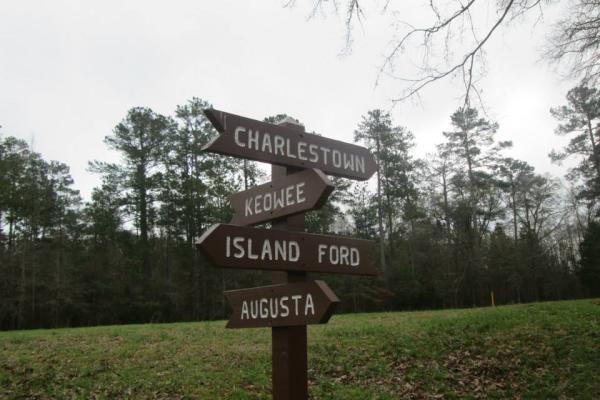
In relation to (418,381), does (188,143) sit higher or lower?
higher

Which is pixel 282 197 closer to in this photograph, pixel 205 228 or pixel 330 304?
pixel 330 304

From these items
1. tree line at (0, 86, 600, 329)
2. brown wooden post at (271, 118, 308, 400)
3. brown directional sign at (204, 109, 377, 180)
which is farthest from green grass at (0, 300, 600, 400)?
tree line at (0, 86, 600, 329)

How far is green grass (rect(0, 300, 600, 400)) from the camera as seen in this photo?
766 centimetres

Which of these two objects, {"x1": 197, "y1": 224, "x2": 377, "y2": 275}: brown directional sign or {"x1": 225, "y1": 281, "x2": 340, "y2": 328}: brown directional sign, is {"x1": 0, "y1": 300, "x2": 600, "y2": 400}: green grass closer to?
{"x1": 225, "y1": 281, "x2": 340, "y2": 328}: brown directional sign

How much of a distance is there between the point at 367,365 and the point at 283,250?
5.88m

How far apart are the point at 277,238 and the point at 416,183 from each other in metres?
40.9

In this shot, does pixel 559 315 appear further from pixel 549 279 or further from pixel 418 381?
pixel 549 279

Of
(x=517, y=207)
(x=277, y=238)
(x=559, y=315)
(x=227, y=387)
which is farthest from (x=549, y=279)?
(x=277, y=238)

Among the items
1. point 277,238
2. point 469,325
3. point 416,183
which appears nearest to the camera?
point 277,238

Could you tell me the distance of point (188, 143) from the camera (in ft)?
134

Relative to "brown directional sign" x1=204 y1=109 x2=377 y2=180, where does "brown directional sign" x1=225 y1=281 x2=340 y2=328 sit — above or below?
below

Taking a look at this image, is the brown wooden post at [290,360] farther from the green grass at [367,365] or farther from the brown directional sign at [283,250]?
the green grass at [367,365]

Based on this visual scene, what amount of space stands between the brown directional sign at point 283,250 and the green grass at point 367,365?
392 centimetres

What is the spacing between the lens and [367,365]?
356 inches
